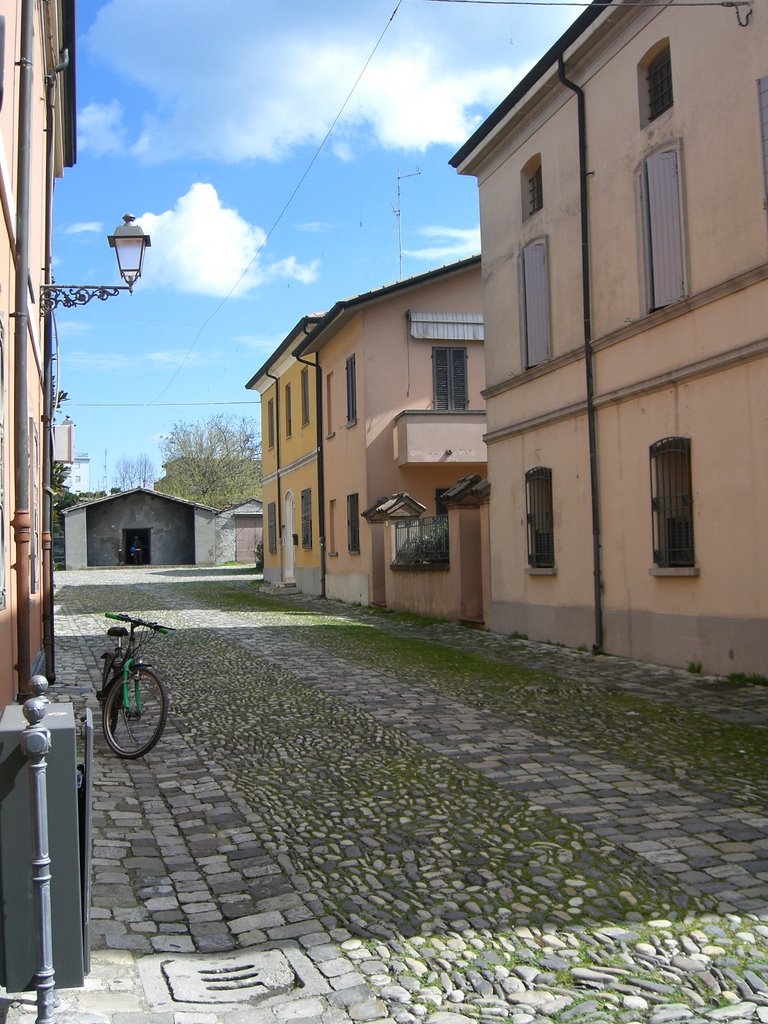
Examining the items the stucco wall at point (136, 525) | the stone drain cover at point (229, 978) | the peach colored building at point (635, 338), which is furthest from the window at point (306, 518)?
the stone drain cover at point (229, 978)

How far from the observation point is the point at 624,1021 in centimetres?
342

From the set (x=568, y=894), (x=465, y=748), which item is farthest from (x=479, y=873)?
(x=465, y=748)

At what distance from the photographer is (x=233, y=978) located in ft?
12.7

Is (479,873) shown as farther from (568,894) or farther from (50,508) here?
(50,508)

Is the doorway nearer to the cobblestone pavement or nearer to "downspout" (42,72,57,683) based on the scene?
"downspout" (42,72,57,683)

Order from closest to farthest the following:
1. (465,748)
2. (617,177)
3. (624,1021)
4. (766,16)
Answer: (624,1021) < (465,748) < (766,16) < (617,177)

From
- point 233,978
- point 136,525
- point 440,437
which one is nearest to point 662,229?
point 233,978

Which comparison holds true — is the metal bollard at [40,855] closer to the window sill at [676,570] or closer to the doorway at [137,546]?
the window sill at [676,570]

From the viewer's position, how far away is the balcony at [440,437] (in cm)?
2288

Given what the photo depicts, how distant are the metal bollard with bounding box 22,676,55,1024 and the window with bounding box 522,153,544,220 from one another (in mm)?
14367

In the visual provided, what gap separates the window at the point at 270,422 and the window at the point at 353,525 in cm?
1160

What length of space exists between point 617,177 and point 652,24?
1825mm

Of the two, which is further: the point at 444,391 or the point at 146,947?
the point at 444,391

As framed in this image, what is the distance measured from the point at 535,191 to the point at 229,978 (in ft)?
47.5
